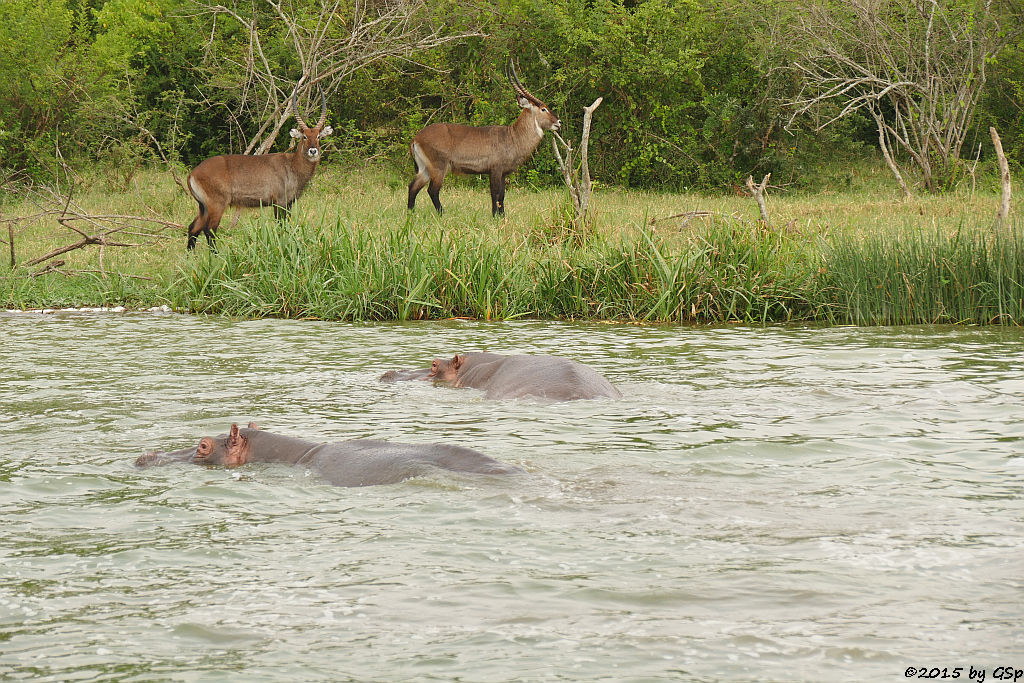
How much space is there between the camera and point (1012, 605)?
11.8 feet

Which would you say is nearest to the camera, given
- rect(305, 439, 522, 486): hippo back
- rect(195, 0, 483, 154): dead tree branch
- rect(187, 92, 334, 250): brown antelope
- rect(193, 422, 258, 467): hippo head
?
rect(305, 439, 522, 486): hippo back

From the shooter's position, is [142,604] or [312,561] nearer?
[142,604]

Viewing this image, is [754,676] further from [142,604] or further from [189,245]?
[189,245]

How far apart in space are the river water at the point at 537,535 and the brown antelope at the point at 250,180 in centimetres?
558

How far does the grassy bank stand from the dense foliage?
6.71m

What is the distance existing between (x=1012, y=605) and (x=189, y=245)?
Result: 424 inches

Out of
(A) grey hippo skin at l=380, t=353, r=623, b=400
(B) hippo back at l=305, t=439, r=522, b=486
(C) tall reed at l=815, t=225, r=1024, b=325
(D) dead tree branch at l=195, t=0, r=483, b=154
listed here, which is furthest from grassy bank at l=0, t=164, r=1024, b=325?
(B) hippo back at l=305, t=439, r=522, b=486

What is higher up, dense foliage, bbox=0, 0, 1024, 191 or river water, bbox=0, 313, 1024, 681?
dense foliage, bbox=0, 0, 1024, 191

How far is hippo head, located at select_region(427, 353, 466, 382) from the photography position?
298 inches

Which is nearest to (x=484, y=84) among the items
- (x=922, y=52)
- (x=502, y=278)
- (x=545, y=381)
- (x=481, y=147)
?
(x=481, y=147)

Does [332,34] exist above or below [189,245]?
above

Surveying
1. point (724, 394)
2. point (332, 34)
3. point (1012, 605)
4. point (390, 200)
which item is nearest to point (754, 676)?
point (1012, 605)

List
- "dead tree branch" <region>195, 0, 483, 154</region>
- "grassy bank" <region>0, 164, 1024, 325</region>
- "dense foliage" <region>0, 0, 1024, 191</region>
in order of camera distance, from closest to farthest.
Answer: "grassy bank" <region>0, 164, 1024, 325</region>, "dead tree branch" <region>195, 0, 483, 154</region>, "dense foliage" <region>0, 0, 1024, 191</region>

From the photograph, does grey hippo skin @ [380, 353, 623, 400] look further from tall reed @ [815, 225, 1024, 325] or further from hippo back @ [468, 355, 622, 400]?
tall reed @ [815, 225, 1024, 325]
